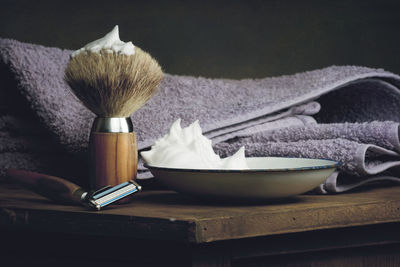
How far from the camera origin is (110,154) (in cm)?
52

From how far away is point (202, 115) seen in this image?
2.28 ft

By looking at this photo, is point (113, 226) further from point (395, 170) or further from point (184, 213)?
point (395, 170)

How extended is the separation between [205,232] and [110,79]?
0.18m

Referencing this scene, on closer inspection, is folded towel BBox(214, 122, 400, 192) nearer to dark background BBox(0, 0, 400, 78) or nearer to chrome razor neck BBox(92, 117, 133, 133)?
chrome razor neck BBox(92, 117, 133, 133)

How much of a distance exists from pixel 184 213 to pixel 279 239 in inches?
3.2

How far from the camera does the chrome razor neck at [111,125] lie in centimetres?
52

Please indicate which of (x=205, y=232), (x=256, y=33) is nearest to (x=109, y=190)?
(x=205, y=232)

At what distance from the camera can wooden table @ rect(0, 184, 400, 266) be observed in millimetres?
423

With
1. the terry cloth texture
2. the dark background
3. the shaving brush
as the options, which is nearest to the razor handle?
the shaving brush

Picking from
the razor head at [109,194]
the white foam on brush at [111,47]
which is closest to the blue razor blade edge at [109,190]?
the razor head at [109,194]

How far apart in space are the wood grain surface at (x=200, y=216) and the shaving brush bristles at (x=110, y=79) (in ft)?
0.30

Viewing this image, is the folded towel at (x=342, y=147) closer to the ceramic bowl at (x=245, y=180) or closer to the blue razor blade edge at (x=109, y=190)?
the ceramic bowl at (x=245, y=180)

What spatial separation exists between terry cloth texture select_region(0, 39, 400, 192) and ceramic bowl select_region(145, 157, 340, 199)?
11 centimetres

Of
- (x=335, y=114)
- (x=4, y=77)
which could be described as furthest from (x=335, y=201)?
(x=4, y=77)
